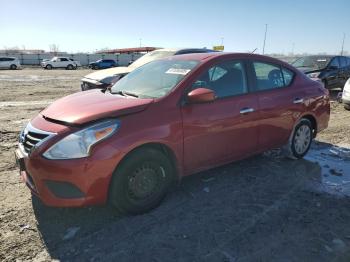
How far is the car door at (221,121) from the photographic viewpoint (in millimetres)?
4027

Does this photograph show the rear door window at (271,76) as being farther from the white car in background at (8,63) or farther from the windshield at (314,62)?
the white car in background at (8,63)

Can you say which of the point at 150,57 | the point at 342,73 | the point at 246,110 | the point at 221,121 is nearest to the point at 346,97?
the point at 342,73

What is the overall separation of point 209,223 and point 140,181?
85 centimetres

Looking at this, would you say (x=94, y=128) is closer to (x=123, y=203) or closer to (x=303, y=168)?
(x=123, y=203)

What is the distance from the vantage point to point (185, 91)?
4.00m

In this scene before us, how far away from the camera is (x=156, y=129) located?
3654 millimetres

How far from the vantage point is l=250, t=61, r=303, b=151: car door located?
4840mm

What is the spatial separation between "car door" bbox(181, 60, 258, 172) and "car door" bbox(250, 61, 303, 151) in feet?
0.63

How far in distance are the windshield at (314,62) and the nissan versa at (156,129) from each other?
360 inches

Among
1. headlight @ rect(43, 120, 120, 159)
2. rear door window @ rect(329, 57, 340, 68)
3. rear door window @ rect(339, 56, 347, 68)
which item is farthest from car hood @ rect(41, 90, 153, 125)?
rear door window @ rect(339, 56, 347, 68)

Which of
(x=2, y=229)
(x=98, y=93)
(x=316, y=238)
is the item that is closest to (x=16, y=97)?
(x=98, y=93)

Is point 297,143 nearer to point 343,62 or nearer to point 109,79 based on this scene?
point 109,79

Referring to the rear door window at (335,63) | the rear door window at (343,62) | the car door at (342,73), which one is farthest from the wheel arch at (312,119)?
the rear door window at (343,62)

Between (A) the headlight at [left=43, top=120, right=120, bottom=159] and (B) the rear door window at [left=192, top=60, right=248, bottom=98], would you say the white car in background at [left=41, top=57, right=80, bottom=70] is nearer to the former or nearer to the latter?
(B) the rear door window at [left=192, top=60, right=248, bottom=98]
